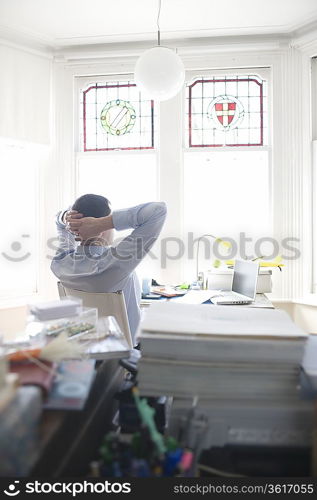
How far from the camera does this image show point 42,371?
639 millimetres

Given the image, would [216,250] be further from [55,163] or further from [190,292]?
[55,163]

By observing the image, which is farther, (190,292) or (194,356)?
(190,292)

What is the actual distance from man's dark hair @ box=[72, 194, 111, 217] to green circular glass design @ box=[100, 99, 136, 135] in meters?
2.54

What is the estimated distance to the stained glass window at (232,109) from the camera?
400 cm

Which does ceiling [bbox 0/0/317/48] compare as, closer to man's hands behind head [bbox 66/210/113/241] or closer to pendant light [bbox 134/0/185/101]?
pendant light [bbox 134/0/185/101]

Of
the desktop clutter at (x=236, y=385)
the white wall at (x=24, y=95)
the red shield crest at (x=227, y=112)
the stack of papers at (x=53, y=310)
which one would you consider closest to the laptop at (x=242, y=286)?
the red shield crest at (x=227, y=112)

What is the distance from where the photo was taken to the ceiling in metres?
3.33

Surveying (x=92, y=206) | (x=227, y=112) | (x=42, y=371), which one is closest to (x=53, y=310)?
(x=42, y=371)

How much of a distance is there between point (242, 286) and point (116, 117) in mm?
2200

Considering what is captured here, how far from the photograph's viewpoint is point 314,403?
644 mm

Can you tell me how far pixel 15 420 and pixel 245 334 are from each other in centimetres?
39

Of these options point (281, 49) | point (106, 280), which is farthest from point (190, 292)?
point (281, 49)

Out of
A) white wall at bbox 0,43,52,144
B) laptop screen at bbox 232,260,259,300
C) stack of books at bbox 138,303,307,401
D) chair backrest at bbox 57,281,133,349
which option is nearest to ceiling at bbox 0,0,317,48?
white wall at bbox 0,43,52,144

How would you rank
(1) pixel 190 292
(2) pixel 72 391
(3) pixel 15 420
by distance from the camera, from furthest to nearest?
(1) pixel 190 292 < (2) pixel 72 391 < (3) pixel 15 420
